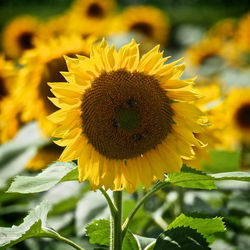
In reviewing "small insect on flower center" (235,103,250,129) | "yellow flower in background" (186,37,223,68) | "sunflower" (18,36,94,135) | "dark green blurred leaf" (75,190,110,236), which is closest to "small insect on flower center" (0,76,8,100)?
"sunflower" (18,36,94,135)

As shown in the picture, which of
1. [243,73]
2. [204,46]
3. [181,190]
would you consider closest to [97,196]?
[181,190]

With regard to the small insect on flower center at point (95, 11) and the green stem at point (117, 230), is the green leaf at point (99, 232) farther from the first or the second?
the small insect on flower center at point (95, 11)

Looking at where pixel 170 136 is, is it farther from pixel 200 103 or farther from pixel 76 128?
pixel 200 103

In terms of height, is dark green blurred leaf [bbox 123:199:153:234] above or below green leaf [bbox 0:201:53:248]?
below

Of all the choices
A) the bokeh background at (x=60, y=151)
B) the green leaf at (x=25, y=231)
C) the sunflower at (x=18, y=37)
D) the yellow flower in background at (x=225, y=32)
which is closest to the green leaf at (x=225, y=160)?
the bokeh background at (x=60, y=151)

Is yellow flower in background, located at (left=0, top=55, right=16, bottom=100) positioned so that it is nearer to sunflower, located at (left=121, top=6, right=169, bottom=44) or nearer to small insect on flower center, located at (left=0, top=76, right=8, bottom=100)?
small insect on flower center, located at (left=0, top=76, right=8, bottom=100)

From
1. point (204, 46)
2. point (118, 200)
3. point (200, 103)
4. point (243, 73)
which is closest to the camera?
point (118, 200)
